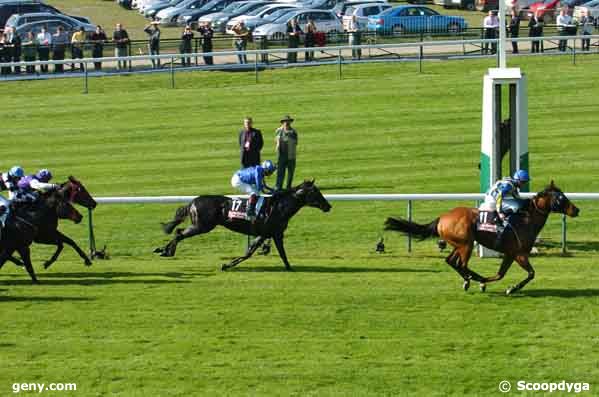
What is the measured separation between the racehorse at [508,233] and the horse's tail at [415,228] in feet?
0.58

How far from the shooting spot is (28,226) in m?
15.2

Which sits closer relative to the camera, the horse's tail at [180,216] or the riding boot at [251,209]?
the riding boot at [251,209]

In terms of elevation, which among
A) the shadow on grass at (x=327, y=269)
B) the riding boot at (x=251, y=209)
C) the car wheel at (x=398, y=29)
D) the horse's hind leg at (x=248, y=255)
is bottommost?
the shadow on grass at (x=327, y=269)

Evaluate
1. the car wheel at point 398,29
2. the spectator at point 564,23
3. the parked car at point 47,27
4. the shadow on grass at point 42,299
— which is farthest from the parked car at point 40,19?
the shadow on grass at point 42,299

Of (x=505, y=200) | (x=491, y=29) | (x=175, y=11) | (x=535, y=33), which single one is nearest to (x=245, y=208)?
(x=505, y=200)

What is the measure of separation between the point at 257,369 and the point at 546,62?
2011 cm

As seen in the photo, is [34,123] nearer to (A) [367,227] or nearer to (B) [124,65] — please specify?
(B) [124,65]

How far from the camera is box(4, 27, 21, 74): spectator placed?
2988 cm

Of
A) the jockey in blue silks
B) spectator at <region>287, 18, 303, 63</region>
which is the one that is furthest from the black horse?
spectator at <region>287, 18, 303, 63</region>

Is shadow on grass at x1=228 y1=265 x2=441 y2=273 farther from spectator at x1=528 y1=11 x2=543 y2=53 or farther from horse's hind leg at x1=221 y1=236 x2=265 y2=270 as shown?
spectator at x1=528 y1=11 x2=543 y2=53

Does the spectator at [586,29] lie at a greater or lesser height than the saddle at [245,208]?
greater

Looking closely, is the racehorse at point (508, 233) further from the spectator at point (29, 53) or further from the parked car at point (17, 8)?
the parked car at point (17, 8)

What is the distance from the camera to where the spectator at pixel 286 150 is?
20359 mm

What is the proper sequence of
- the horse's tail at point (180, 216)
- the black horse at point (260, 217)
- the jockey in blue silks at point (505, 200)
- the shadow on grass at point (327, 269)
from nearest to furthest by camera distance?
the jockey in blue silks at point (505, 200) < the shadow on grass at point (327, 269) < the black horse at point (260, 217) < the horse's tail at point (180, 216)
